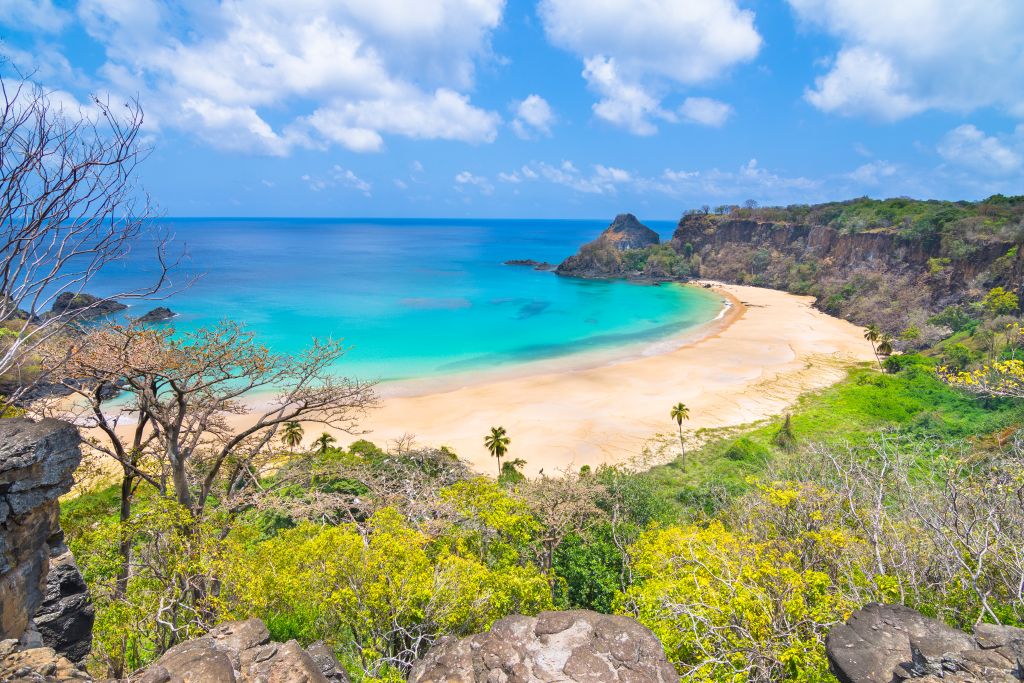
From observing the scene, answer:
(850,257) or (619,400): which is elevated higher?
(850,257)

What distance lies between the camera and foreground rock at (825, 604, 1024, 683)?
7.31 meters

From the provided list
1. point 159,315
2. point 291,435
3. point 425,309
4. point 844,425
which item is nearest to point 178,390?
point 291,435

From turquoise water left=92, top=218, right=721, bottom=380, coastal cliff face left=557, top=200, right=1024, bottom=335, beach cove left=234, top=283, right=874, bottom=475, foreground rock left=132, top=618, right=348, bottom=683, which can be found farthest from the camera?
coastal cliff face left=557, top=200, right=1024, bottom=335

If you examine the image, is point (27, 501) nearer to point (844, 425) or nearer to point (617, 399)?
point (617, 399)

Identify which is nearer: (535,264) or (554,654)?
(554,654)

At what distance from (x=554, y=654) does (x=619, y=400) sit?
120 feet

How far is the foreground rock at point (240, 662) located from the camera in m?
7.48

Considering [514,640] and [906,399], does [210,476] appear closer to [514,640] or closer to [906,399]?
[514,640]

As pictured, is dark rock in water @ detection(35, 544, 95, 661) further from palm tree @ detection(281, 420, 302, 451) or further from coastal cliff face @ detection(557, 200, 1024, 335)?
coastal cliff face @ detection(557, 200, 1024, 335)

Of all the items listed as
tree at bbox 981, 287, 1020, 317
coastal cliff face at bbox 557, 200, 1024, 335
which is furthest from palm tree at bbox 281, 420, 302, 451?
coastal cliff face at bbox 557, 200, 1024, 335

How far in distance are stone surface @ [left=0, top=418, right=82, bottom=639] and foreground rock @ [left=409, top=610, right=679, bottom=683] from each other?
607cm

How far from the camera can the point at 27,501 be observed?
24.5 feet

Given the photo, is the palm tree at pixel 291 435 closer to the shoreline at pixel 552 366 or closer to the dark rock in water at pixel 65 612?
the shoreline at pixel 552 366

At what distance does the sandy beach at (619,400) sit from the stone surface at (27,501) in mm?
25654
